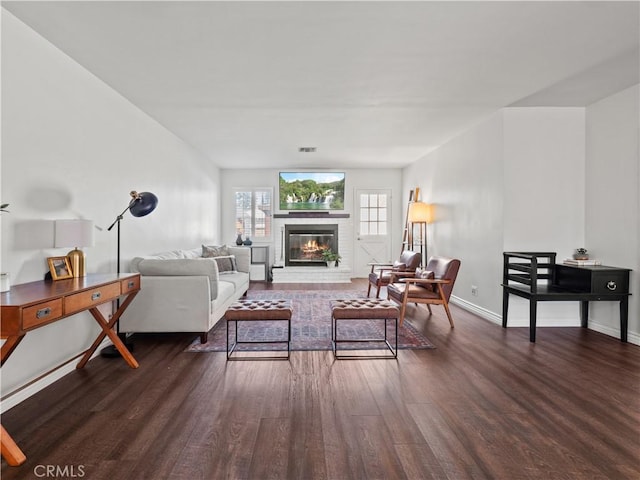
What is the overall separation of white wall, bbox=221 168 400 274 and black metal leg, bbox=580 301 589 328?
4.82 meters

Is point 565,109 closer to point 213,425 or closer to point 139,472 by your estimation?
point 213,425

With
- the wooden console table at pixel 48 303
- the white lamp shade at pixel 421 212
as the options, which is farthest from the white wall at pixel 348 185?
the wooden console table at pixel 48 303

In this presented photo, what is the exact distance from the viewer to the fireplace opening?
29.6 ft

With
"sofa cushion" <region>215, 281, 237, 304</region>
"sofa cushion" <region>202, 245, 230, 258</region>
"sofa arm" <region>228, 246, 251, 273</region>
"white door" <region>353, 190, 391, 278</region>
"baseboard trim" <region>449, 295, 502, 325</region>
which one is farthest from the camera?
"white door" <region>353, 190, 391, 278</region>

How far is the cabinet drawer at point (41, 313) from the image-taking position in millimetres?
1961

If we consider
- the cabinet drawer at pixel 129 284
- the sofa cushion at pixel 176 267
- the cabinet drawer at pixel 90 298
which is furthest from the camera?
the sofa cushion at pixel 176 267

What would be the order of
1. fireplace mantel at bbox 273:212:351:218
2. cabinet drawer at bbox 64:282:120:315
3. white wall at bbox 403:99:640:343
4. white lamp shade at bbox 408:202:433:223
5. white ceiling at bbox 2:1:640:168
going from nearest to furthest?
cabinet drawer at bbox 64:282:120:315 → white ceiling at bbox 2:1:640:168 → white wall at bbox 403:99:640:343 → white lamp shade at bbox 408:202:433:223 → fireplace mantel at bbox 273:212:351:218

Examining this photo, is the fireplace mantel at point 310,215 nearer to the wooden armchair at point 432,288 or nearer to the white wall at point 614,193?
the wooden armchair at point 432,288

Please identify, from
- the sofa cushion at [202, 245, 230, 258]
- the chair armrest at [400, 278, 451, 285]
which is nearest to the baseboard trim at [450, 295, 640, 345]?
the chair armrest at [400, 278, 451, 285]

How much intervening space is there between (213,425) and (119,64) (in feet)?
10.2

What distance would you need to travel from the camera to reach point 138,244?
14.4ft

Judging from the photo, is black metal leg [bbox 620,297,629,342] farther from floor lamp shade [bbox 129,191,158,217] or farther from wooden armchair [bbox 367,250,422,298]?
floor lamp shade [bbox 129,191,158,217]

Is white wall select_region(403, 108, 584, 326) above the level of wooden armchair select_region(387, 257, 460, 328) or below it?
above

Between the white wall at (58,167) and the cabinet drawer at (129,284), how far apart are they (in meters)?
0.56
